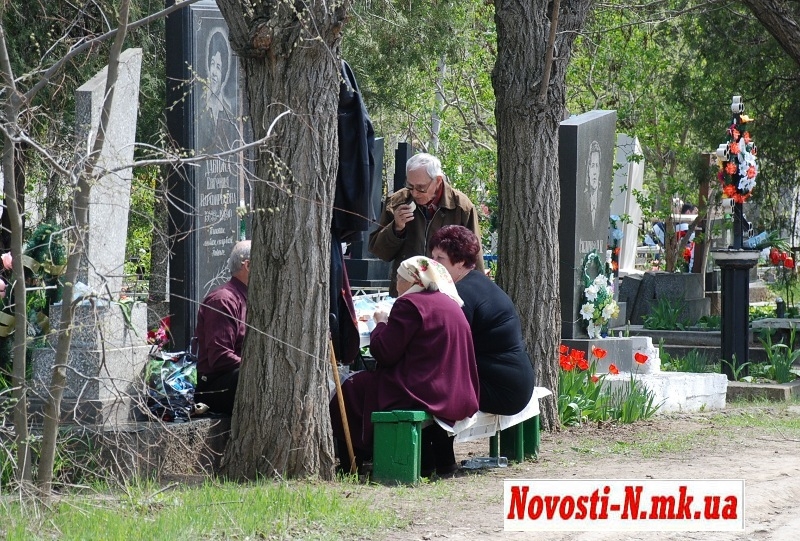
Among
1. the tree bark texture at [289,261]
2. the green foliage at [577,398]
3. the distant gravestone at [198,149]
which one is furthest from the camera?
the distant gravestone at [198,149]

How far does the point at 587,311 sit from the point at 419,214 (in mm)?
3211

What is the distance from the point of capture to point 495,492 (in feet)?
20.6

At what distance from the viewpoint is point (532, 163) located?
27.3ft

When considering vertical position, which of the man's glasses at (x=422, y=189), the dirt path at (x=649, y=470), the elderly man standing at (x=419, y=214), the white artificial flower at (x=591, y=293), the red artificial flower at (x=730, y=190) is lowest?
the dirt path at (x=649, y=470)

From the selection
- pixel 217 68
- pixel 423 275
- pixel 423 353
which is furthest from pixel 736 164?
pixel 423 353

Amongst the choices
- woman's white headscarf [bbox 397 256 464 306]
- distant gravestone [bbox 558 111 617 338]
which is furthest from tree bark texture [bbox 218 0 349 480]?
distant gravestone [bbox 558 111 617 338]

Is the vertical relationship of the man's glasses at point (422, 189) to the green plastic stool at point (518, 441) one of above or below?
above

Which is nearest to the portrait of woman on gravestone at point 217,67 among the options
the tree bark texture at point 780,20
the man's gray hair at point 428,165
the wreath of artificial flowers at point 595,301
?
the man's gray hair at point 428,165

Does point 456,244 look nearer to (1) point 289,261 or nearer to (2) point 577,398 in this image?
(1) point 289,261

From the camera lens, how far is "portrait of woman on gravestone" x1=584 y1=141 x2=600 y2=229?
10969 mm

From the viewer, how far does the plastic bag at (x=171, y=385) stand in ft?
21.8

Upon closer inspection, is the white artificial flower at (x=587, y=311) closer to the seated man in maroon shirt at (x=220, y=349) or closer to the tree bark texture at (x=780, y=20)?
the tree bark texture at (x=780, y=20)

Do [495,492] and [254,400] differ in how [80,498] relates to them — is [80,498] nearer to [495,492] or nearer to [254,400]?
[254,400]

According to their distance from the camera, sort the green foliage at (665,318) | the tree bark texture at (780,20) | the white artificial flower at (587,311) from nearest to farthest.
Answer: the white artificial flower at (587,311), the tree bark texture at (780,20), the green foliage at (665,318)
